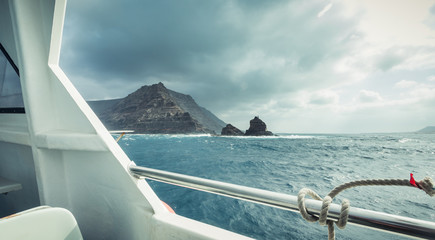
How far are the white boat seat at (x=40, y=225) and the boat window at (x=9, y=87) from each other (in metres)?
1.99

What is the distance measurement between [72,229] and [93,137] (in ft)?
2.28

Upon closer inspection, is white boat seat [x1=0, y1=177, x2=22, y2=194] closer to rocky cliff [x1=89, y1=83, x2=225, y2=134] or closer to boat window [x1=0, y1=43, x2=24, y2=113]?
boat window [x1=0, y1=43, x2=24, y2=113]

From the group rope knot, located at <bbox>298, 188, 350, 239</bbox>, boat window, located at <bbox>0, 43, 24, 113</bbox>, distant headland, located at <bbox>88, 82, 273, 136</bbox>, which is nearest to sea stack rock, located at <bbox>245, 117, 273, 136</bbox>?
distant headland, located at <bbox>88, 82, 273, 136</bbox>

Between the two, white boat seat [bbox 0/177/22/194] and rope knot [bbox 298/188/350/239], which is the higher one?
rope knot [bbox 298/188/350/239]

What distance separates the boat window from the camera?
2.27 metres

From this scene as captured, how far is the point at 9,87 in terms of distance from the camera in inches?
94.7

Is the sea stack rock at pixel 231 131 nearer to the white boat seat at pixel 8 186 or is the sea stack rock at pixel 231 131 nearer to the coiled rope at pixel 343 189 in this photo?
the white boat seat at pixel 8 186

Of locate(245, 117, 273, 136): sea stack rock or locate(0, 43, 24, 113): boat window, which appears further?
locate(245, 117, 273, 136): sea stack rock

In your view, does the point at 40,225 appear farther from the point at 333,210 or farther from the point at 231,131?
the point at 231,131

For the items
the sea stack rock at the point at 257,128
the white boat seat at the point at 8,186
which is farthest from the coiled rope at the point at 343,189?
the sea stack rock at the point at 257,128

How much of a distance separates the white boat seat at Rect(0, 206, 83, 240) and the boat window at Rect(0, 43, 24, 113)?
6.52 ft

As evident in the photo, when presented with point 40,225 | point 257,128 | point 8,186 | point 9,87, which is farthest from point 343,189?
point 257,128

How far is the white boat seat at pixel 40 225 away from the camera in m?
0.93

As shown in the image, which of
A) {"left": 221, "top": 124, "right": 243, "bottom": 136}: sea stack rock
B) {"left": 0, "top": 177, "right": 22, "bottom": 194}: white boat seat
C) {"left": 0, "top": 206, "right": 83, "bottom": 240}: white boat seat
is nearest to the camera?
{"left": 0, "top": 206, "right": 83, "bottom": 240}: white boat seat
